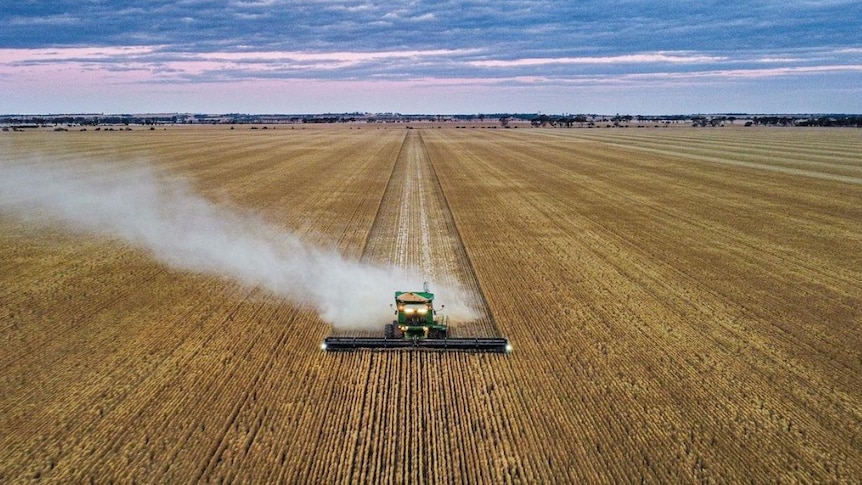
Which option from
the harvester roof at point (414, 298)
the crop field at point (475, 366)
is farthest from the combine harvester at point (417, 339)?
the crop field at point (475, 366)

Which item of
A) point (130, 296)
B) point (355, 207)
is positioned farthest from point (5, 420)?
point (355, 207)

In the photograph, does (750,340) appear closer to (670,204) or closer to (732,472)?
(732,472)

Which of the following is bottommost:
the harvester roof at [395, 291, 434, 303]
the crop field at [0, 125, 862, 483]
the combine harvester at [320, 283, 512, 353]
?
the crop field at [0, 125, 862, 483]

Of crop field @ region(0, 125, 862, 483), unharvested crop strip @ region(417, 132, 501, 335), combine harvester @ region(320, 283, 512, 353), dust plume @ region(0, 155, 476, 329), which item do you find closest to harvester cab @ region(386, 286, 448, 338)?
combine harvester @ region(320, 283, 512, 353)

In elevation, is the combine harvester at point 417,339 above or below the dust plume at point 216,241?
above

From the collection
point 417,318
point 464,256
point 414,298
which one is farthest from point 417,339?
point 464,256

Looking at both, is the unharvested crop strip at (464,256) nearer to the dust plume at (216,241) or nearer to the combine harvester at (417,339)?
the dust plume at (216,241)

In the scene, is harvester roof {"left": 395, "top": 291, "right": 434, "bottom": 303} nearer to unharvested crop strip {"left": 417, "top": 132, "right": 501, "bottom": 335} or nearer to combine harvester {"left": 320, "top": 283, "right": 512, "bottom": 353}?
combine harvester {"left": 320, "top": 283, "right": 512, "bottom": 353}
